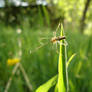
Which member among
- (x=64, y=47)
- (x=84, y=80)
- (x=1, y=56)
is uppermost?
(x=64, y=47)

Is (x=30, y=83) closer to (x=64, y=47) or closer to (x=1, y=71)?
(x=1, y=71)

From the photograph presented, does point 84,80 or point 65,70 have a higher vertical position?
point 65,70

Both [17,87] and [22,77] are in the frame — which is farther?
[22,77]

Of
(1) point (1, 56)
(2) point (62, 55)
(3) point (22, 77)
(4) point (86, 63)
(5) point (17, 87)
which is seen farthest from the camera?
(1) point (1, 56)

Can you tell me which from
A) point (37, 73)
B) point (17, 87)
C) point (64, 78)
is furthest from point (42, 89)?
point (37, 73)

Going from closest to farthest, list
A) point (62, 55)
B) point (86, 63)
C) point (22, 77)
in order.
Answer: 1. point (62, 55)
2. point (22, 77)
3. point (86, 63)

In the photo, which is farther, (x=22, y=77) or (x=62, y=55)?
(x=22, y=77)

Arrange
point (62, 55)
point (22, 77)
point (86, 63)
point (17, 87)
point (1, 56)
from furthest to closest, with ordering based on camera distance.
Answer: point (1, 56) < point (86, 63) < point (22, 77) < point (17, 87) < point (62, 55)

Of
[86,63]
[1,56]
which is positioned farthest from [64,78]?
[1,56]

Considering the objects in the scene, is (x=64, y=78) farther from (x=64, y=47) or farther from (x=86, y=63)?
(x=86, y=63)
